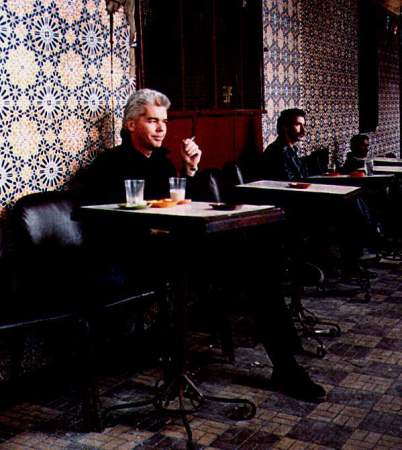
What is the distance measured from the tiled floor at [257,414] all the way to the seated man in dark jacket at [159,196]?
19 centimetres

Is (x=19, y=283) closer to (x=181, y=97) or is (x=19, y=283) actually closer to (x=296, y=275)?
(x=296, y=275)

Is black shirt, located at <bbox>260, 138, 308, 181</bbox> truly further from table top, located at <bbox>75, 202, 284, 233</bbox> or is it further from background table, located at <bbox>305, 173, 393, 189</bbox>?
table top, located at <bbox>75, 202, 284, 233</bbox>

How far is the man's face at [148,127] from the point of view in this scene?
3.55 metres

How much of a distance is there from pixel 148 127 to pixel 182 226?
1229 mm

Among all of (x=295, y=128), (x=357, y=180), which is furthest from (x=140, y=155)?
(x=357, y=180)

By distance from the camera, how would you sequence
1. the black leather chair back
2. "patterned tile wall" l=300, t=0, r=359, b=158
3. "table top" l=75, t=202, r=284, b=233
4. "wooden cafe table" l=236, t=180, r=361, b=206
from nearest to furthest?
1. "table top" l=75, t=202, r=284, b=233
2. the black leather chair back
3. "wooden cafe table" l=236, t=180, r=361, b=206
4. "patterned tile wall" l=300, t=0, r=359, b=158

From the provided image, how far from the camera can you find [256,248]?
3045 mm

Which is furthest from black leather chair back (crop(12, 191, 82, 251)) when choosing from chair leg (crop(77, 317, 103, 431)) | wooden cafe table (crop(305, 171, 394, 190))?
wooden cafe table (crop(305, 171, 394, 190))

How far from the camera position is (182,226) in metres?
2.47

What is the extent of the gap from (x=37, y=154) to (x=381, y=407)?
6.84 ft

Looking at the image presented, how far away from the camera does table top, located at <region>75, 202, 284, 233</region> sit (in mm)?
2461

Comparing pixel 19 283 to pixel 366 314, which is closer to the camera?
pixel 19 283

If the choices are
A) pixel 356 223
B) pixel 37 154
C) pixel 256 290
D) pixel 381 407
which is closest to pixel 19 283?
pixel 37 154

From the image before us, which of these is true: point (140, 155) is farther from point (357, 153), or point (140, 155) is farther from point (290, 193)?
point (357, 153)
